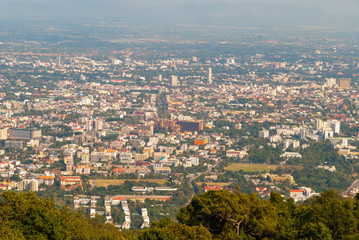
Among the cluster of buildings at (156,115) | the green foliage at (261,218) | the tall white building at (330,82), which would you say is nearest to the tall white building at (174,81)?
the cluster of buildings at (156,115)

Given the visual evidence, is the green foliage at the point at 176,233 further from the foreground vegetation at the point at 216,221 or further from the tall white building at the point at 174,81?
the tall white building at the point at 174,81

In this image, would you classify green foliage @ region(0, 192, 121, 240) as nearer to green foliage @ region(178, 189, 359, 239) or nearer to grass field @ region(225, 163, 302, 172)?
green foliage @ region(178, 189, 359, 239)

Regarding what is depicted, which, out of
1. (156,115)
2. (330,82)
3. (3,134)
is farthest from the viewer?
(330,82)

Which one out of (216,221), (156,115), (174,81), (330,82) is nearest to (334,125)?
(156,115)

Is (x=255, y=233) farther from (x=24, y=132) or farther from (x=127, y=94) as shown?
(x=127, y=94)

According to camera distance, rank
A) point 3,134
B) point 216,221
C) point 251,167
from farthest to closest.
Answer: point 3,134, point 251,167, point 216,221

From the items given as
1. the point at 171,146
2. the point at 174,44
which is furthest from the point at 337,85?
the point at 174,44

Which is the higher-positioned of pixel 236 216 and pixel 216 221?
pixel 236 216

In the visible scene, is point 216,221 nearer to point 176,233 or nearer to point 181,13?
point 176,233
